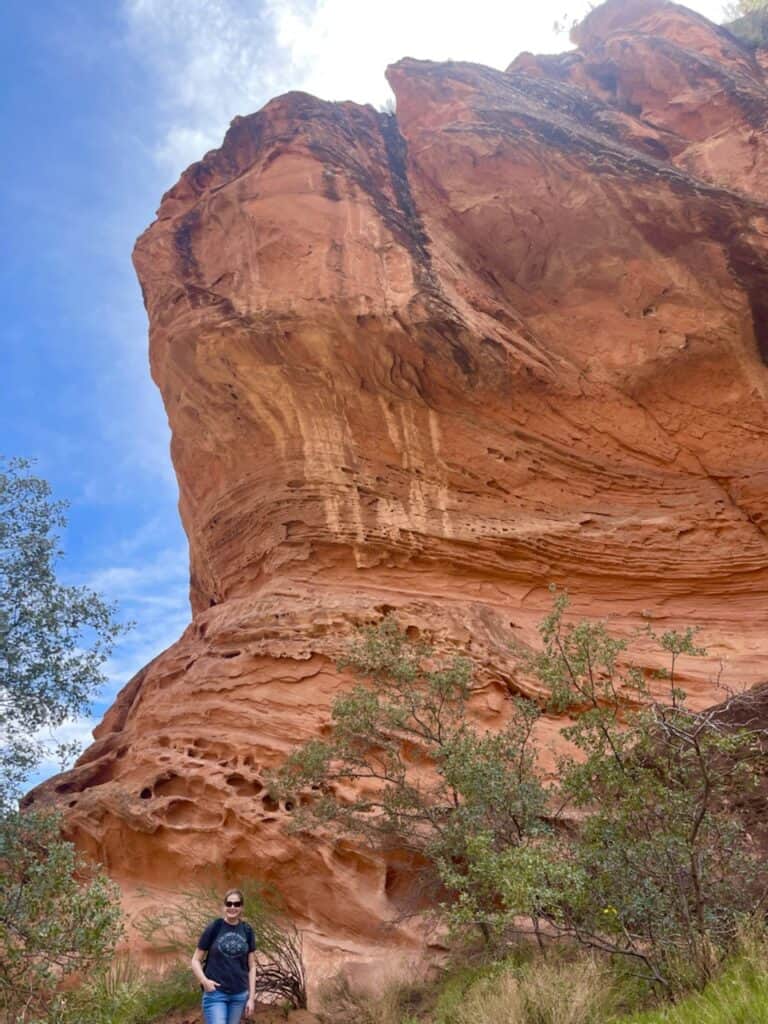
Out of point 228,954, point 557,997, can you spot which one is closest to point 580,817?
point 557,997

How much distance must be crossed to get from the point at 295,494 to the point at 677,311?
10.3 m

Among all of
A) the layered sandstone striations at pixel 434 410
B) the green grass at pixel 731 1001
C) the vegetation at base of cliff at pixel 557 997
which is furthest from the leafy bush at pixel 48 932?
the layered sandstone striations at pixel 434 410

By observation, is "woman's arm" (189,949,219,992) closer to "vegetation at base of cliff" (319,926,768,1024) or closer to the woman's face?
the woman's face

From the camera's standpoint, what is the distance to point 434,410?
54.0ft

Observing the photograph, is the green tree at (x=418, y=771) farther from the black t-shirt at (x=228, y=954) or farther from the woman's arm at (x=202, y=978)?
the woman's arm at (x=202, y=978)

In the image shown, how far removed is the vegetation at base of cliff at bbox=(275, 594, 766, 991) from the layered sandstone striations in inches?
90.6

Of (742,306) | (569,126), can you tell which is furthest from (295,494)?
(569,126)

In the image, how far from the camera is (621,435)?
17062 millimetres

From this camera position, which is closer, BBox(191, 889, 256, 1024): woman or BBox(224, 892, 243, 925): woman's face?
BBox(191, 889, 256, 1024): woman

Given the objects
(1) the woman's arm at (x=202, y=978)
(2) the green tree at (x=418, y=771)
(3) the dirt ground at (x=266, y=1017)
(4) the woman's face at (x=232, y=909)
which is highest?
(2) the green tree at (x=418, y=771)

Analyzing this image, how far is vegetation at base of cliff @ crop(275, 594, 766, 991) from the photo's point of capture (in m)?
6.26

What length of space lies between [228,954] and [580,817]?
5.44 metres

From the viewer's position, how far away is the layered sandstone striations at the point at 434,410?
1302 centimetres

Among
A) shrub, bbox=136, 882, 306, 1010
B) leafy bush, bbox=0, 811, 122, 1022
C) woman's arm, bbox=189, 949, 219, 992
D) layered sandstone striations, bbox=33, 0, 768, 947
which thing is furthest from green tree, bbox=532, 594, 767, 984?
layered sandstone striations, bbox=33, 0, 768, 947
